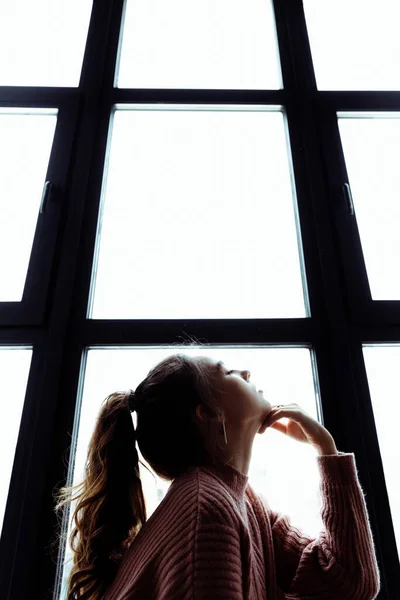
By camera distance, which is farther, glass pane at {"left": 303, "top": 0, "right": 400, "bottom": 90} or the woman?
glass pane at {"left": 303, "top": 0, "right": 400, "bottom": 90}

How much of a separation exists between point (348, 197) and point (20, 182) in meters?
1.03

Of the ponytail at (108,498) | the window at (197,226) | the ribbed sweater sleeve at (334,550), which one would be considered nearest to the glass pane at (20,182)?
the window at (197,226)

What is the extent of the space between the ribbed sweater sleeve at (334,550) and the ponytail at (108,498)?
0.97 feet

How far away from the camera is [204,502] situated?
646 mm

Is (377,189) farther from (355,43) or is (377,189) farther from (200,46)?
(200,46)

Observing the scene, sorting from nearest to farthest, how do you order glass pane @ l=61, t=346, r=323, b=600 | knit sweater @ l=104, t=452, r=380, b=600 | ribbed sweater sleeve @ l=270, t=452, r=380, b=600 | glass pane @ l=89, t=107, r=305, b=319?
knit sweater @ l=104, t=452, r=380, b=600
ribbed sweater sleeve @ l=270, t=452, r=380, b=600
glass pane @ l=61, t=346, r=323, b=600
glass pane @ l=89, t=107, r=305, b=319

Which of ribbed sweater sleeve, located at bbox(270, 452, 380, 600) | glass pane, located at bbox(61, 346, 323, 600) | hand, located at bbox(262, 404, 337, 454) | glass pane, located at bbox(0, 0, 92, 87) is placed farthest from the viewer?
glass pane, located at bbox(0, 0, 92, 87)

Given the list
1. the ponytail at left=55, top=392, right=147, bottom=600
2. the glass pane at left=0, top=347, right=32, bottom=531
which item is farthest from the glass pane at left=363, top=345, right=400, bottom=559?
the glass pane at left=0, top=347, right=32, bottom=531

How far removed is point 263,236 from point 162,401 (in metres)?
0.69

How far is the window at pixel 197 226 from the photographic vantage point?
3.26ft

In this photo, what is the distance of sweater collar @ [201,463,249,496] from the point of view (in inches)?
29.6

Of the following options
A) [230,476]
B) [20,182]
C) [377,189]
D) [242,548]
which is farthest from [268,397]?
[20,182]

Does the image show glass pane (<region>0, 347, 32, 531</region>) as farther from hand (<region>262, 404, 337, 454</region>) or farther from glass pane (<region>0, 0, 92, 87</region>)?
glass pane (<region>0, 0, 92, 87</region>)

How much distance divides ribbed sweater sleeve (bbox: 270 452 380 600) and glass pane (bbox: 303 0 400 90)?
1.35 m
